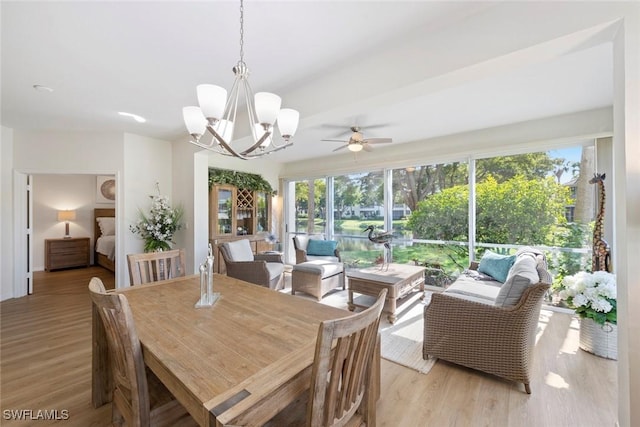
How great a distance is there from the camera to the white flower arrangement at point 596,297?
2.33 m

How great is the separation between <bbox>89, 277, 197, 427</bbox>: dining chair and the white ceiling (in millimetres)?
1757

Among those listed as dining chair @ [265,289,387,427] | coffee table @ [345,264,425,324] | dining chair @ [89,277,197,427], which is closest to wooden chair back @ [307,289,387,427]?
dining chair @ [265,289,387,427]

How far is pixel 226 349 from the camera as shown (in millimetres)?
1128

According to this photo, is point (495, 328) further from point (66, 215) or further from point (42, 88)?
point (66, 215)

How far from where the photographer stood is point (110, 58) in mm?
2182

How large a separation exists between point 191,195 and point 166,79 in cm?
200

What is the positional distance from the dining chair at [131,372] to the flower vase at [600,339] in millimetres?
3331

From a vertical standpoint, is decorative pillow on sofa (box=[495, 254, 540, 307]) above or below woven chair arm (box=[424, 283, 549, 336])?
above

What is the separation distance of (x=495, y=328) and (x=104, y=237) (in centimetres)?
751

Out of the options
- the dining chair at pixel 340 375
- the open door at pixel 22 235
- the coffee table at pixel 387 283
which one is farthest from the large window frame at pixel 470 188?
the open door at pixel 22 235

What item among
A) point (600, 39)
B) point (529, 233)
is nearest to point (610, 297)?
point (529, 233)

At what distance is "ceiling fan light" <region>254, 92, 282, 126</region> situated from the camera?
5.34ft

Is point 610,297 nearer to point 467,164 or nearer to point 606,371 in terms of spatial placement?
point 606,371

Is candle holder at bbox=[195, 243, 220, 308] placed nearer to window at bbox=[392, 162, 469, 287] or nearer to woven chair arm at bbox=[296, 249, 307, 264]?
woven chair arm at bbox=[296, 249, 307, 264]
